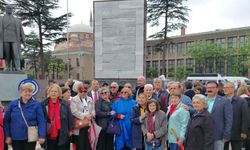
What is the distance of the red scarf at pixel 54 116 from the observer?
18.4 ft

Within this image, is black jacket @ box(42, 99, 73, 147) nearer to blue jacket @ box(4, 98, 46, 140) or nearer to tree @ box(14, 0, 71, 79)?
blue jacket @ box(4, 98, 46, 140)

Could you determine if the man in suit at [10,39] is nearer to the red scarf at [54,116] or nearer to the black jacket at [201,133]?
the red scarf at [54,116]

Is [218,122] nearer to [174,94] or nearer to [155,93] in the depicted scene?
[174,94]

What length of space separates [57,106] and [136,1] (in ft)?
49.5

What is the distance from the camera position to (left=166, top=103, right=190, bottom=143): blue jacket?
535cm

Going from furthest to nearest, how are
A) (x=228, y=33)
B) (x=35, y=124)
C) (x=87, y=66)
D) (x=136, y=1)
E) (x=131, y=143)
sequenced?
(x=87, y=66)
(x=228, y=33)
(x=136, y=1)
(x=131, y=143)
(x=35, y=124)

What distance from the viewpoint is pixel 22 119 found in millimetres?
4957

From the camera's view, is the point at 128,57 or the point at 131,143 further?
the point at 128,57

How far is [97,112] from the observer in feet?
21.2

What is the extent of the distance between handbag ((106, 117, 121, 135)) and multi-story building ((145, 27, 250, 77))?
47060mm

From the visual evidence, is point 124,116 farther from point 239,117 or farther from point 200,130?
point 239,117

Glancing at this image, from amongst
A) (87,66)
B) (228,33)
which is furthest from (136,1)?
(87,66)

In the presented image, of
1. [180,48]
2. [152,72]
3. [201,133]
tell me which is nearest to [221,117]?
[201,133]

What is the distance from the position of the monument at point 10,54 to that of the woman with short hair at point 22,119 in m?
4.60
